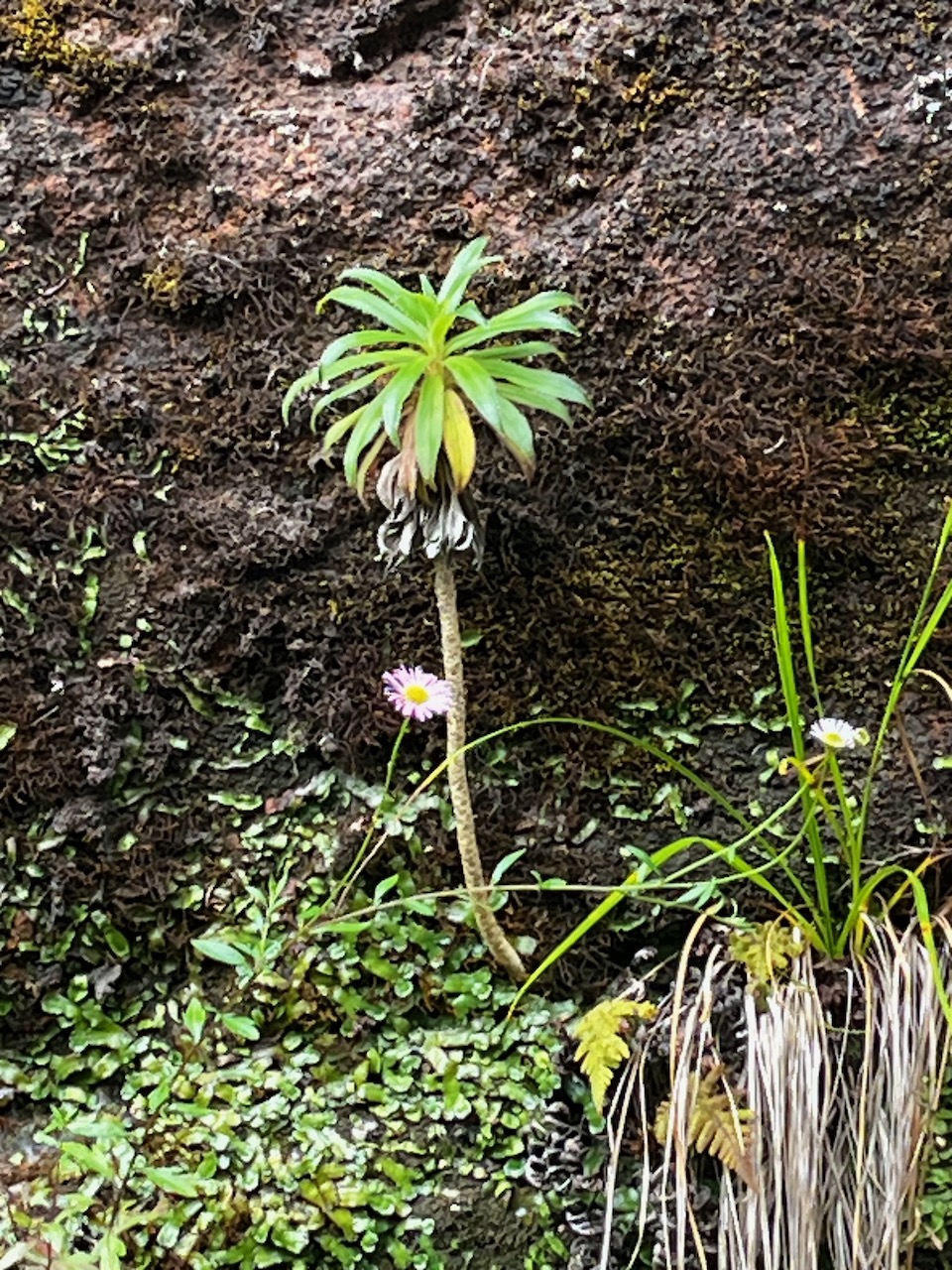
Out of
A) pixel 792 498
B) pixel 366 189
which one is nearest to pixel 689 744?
pixel 792 498

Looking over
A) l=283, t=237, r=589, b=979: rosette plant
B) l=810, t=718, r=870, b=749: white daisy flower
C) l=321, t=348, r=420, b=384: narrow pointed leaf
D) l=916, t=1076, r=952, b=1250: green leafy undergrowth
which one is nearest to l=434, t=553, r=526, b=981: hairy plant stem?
l=283, t=237, r=589, b=979: rosette plant

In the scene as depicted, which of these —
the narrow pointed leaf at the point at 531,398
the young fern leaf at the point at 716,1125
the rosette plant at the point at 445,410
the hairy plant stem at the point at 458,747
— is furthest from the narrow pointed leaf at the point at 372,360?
the young fern leaf at the point at 716,1125

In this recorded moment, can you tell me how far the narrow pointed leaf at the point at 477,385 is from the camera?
4.08 ft

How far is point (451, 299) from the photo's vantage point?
1.33m

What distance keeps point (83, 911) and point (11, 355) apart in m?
0.81

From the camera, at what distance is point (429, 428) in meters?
1.27

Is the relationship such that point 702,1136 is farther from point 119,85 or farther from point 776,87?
point 119,85

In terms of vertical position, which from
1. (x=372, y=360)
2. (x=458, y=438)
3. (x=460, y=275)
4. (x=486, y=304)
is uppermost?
(x=486, y=304)

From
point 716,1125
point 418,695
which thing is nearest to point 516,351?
point 418,695

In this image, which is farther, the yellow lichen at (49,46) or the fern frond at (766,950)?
the yellow lichen at (49,46)

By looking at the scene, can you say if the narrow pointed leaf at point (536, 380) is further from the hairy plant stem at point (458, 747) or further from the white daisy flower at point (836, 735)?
the white daisy flower at point (836, 735)

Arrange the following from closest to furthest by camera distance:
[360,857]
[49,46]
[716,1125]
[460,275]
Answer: [716,1125] < [460,275] < [360,857] < [49,46]

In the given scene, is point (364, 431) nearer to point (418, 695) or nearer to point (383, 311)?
point (383, 311)

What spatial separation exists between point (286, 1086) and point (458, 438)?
2.74ft
